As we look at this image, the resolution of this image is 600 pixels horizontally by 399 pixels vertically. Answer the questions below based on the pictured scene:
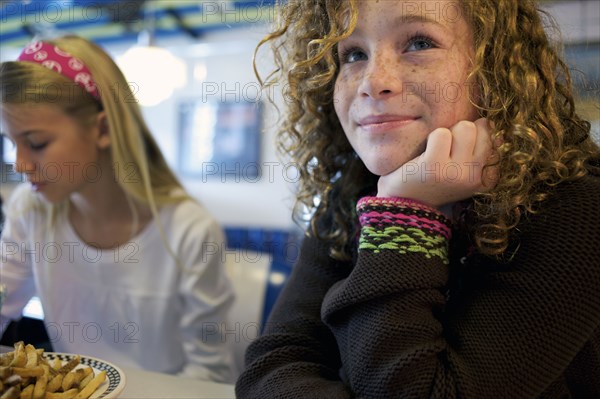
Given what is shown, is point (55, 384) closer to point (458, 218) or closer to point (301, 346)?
point (301, 346)

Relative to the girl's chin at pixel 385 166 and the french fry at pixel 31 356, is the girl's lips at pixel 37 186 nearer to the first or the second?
the french fry at pixel 31 356

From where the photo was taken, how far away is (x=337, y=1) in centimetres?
78

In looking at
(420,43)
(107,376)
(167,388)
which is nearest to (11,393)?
(107,376)

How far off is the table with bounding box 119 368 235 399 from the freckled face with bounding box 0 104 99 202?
0.60 meters

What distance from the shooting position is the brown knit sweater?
62 centimetres

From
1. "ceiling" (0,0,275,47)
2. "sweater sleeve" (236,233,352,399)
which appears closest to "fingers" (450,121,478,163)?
"sweater sleeve" (236,233,352,399)

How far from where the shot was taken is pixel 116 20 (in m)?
5.27

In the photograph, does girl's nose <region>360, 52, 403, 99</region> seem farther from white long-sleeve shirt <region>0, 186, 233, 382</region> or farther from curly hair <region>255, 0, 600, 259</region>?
white long-sleeve shirt <region>0, 186, 233, 382</region>

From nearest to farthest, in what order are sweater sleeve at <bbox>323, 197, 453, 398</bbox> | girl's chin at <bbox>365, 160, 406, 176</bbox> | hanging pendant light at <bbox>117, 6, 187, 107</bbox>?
sweater sleeve at <bbox>323, 197, 453, 398</bbox>, girl's chin at <bbox>365, 160, 406, 176</bbox>, hanging pendant light at <bbox>117, 6, 187, 107</bbox>

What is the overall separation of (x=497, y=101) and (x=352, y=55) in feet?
0.70

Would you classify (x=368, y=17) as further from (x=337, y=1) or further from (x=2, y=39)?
(x=2, y=39)

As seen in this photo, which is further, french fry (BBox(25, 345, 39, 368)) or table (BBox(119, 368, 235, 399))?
table (BBox(119, 368, 235, 399))

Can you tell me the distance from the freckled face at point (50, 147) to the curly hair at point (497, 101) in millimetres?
605

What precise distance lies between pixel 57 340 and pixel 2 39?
5711 millimetres
